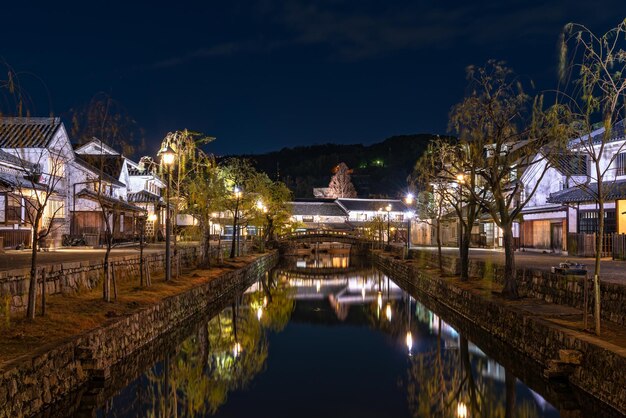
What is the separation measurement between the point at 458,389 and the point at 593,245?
19.8m

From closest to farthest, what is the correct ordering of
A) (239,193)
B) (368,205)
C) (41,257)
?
(41,257) < (239,193) < (368,205)

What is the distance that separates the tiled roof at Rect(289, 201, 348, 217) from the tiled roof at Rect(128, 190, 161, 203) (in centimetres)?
4053

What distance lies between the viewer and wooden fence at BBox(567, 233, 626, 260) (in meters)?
26.7

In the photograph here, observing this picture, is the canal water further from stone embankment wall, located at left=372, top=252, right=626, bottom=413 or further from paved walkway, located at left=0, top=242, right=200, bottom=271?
paved walkway, located at left=0, top=242, right=200, bottom=271

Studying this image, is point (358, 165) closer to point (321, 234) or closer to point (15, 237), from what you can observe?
point (321, 234)

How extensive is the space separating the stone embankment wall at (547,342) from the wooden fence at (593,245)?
9.28m

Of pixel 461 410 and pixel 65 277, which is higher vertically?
pixel 65 277

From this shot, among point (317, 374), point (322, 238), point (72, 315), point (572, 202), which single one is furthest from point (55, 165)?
point (322, 238)

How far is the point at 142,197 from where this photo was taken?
5131cm

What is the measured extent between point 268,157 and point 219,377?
157352mm

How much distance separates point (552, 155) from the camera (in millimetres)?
16484

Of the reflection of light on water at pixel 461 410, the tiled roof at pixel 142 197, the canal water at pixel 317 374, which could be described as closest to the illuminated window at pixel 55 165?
the canal water at pixel 317 374

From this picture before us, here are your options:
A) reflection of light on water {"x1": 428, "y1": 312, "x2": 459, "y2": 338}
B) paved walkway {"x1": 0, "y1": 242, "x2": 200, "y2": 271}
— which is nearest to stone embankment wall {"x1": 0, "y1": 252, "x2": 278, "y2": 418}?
paved walkway {"x1": 0, "y1": 242, "x2": 200, "y2": 271}

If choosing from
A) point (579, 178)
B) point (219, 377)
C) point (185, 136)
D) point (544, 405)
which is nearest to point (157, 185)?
point (185, 136)
